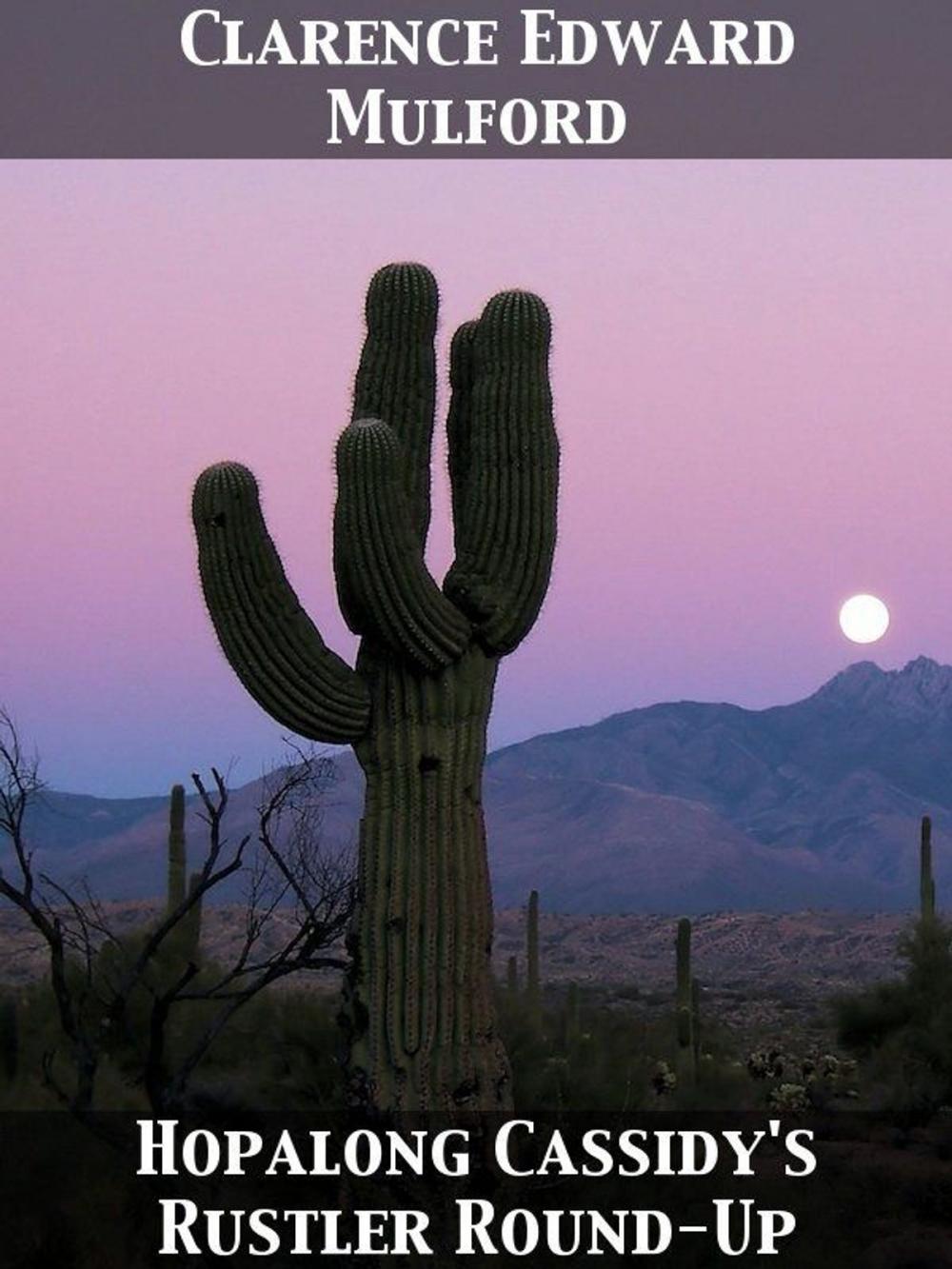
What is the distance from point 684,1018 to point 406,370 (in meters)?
10.3

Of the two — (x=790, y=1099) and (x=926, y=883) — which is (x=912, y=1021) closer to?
(x=926, y=883)

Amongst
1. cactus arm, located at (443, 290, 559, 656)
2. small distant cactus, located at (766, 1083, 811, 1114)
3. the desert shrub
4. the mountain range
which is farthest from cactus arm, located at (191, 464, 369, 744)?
the mountain range

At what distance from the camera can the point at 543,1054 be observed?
15992 mm

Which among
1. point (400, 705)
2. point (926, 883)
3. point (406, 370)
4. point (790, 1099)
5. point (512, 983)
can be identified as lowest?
point (790, 1099)

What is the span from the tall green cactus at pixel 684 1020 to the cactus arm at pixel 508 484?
317 inches

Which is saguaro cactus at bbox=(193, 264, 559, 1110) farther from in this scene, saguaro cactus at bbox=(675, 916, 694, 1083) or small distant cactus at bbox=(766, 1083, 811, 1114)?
saguaro cactus at bbox=(675, 916, 694, 1083)

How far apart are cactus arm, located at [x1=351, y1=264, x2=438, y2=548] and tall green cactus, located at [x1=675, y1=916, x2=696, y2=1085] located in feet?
27.4

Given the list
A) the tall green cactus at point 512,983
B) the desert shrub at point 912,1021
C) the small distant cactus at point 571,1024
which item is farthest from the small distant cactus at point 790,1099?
the tall green cactus at point 512,983

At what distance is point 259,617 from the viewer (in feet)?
35.8

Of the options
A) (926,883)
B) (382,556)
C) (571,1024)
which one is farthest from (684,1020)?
(382,556)

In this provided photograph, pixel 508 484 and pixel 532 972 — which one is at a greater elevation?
pixel 508 484

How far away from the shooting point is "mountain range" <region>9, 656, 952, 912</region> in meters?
126

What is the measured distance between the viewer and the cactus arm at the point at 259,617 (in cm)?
1090

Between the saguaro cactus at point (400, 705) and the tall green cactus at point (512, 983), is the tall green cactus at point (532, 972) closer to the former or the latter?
the tall green cactus at point (512, 983)
